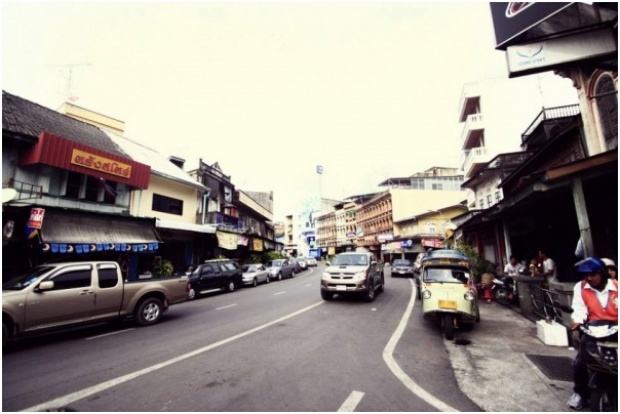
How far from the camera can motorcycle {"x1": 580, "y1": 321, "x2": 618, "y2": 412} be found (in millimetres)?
3373

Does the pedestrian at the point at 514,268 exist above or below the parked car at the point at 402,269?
above

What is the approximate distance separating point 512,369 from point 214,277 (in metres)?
14.8

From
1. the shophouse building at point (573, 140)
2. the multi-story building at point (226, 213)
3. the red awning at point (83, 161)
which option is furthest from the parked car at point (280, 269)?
the shophouse building at point (573, 140)

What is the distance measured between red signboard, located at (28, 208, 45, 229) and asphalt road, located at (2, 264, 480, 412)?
5.29 metres

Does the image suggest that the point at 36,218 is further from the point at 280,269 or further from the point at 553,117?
the point at 553,117

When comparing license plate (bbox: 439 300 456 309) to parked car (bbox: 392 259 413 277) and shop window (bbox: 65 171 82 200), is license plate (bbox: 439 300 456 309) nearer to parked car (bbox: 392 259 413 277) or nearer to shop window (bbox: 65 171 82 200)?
shop window (bbox: 65 171 82 200)

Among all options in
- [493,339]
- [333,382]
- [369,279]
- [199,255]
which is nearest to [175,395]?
[333,382]

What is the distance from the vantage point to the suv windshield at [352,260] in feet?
40.9

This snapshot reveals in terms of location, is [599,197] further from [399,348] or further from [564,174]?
[399,348]

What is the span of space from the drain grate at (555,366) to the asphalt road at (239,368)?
5.08ft

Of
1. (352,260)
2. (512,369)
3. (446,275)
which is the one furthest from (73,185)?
(512,369)

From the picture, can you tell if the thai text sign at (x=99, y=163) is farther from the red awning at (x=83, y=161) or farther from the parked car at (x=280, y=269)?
the parked car at (x=280, y=269)

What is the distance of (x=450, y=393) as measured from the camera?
4211 mm

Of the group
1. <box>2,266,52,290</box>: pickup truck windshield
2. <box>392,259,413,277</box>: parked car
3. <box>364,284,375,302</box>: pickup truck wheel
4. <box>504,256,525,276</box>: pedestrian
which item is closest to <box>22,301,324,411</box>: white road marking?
<box>2,266,52,290</box>: pickup truck windshield
